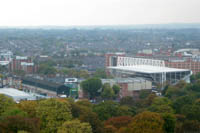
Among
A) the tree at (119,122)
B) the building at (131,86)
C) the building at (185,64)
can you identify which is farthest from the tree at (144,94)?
the building at (185,64)

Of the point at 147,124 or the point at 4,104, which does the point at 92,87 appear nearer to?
the point at 4,104

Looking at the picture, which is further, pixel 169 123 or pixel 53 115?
pixel 169 123

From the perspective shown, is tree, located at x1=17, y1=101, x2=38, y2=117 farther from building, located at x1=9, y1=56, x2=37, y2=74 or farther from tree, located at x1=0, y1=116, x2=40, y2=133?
building, located at x1=9, y1=56, x2=37, y2=74

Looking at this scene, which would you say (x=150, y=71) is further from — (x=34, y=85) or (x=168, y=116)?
(x=168, y=116)

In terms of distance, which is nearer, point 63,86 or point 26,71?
point 63,86

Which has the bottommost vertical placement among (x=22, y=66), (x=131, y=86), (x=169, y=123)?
(x=22, y=66)

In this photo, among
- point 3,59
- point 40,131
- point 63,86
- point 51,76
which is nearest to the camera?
point 40,131

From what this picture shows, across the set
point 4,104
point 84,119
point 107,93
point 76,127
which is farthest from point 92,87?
point 76,127

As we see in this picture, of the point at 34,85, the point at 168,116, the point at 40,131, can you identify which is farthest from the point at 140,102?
the point at 34,85
